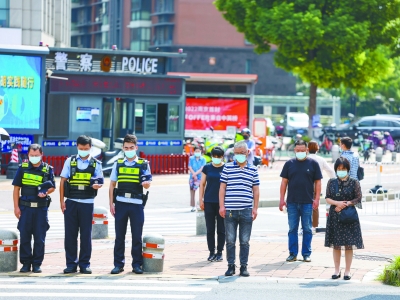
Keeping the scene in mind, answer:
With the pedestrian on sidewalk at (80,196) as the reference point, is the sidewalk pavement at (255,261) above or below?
below

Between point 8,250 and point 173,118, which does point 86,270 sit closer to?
point 8,250

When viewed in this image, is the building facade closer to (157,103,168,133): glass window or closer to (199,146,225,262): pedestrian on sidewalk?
(157,103,168,133): glass window

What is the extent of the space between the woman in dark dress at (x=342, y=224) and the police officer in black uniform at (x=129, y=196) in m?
2.35

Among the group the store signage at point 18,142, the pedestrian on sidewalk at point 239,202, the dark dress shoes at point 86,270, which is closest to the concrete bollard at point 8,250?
the dark dress shoes at point 86,270

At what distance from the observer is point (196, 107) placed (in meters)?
44.0

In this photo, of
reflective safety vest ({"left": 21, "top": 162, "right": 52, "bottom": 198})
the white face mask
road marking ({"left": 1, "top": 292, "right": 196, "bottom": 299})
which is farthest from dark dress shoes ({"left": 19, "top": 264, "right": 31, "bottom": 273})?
road marking ({"left": 1, "top": 292, "right": 196, "bottom": 299})

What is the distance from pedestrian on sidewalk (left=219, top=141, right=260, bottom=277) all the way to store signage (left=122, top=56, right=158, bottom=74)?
2221 cm

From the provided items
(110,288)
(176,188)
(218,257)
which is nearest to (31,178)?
(110,288)

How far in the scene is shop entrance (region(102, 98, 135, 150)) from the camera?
34.5 meters

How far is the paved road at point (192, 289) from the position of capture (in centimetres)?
1141

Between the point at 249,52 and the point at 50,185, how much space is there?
83.4m

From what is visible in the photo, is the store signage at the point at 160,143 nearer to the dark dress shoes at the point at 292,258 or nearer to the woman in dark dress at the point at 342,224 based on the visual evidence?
the dark dress shoes at the point at 292,258

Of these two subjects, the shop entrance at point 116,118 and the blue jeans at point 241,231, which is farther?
the shop entrance at point 116,118

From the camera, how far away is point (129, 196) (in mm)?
12859
